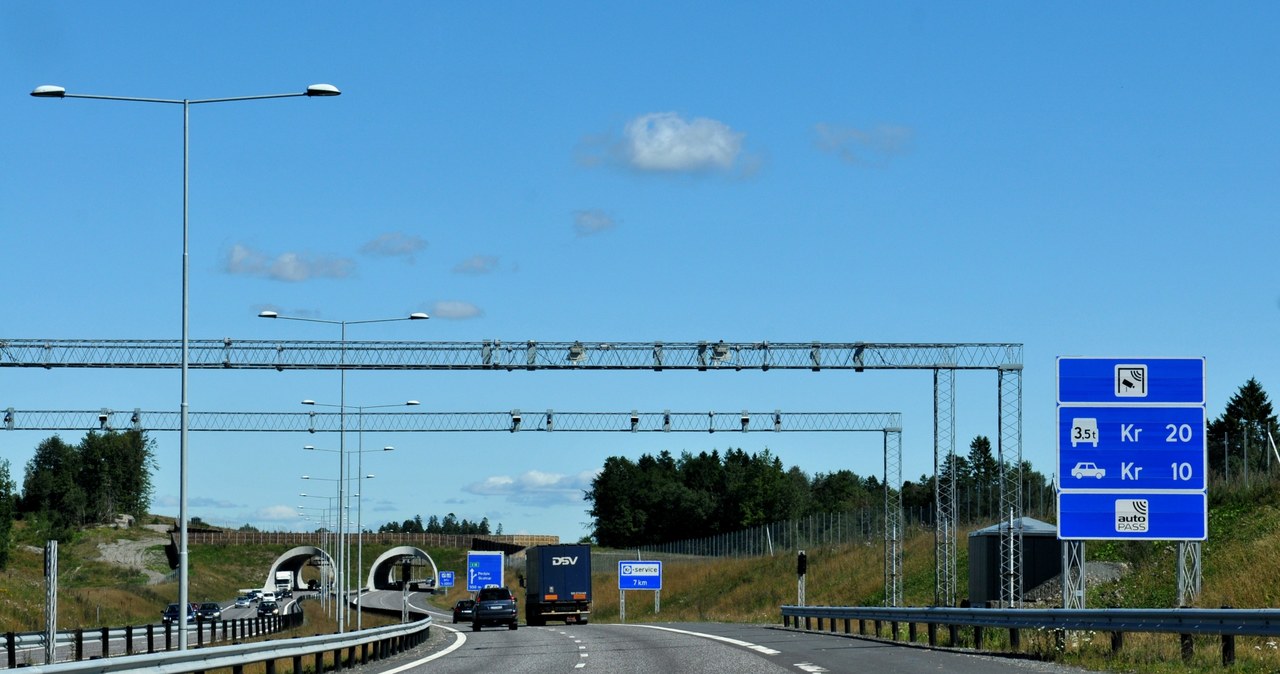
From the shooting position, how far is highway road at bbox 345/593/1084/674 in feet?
79.7

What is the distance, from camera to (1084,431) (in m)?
29.0

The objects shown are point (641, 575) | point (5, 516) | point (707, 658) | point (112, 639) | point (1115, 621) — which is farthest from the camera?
point (5, 516)

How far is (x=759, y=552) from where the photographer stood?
105938 mm

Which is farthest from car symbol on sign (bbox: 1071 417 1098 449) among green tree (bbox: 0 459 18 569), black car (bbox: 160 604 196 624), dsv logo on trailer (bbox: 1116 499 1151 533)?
green tree (bbox: 0 459 18 569)

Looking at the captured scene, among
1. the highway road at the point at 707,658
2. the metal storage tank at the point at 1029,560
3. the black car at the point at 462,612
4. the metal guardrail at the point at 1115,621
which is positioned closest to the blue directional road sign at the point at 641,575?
the black car at the point at 462,612

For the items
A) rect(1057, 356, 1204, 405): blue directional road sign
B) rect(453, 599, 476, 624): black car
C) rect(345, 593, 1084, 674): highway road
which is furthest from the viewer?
rect(453, 599, 476, 624): black car

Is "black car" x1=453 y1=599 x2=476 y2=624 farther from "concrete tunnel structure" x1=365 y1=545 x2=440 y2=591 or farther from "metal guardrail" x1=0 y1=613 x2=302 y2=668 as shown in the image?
"concrete tunnel structure" x1=365 y1=545 x2=440 y2=591

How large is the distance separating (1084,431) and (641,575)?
2517 inches

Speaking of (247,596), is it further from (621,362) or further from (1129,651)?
(1129,651)

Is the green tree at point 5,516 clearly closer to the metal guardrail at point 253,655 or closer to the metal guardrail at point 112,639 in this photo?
the metal guardrail at point 112,639

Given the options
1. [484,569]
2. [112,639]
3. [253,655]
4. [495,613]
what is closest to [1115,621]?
[253,655]

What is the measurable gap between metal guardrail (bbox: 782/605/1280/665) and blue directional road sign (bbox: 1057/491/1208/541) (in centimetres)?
189

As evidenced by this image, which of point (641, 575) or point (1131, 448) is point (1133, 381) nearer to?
point (1131, 448)

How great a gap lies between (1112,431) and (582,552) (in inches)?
1865
